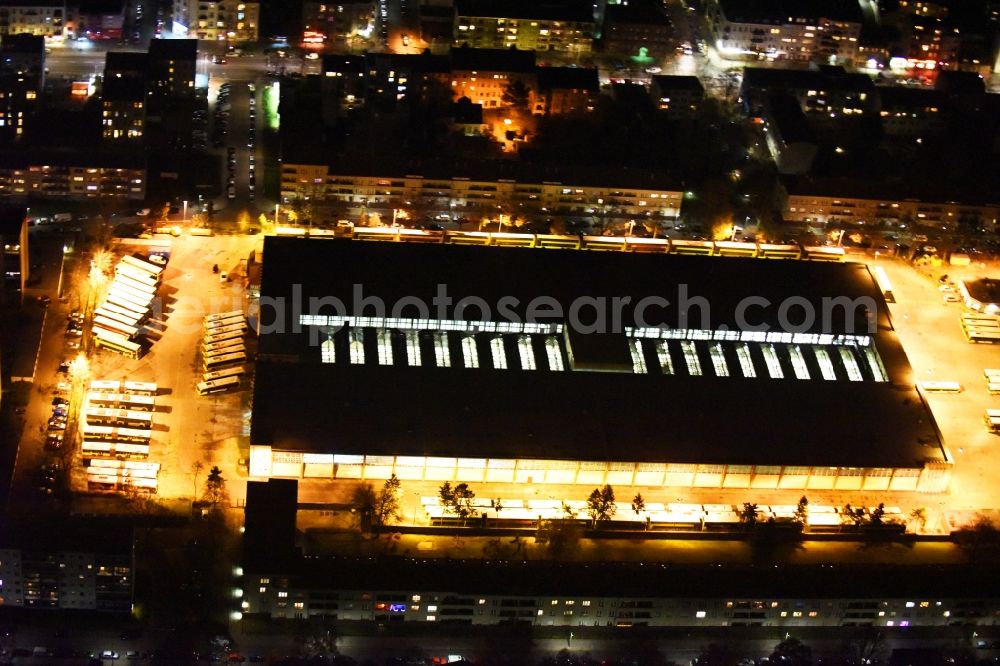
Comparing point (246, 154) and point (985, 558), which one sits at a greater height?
point (246, 154)

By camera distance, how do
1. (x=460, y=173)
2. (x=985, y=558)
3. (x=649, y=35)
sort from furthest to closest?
(x=649, y=35) < (x=460, y=173) < (x=985, y=558)

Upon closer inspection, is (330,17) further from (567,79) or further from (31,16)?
(31,16)

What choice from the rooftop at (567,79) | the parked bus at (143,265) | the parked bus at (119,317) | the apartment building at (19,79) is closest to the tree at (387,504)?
the parked bus at (119,317)

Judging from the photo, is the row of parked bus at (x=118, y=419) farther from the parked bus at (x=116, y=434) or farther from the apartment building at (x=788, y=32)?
the apartment building at (x=788, y=32)

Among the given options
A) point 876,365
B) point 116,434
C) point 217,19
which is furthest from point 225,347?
point 217,19

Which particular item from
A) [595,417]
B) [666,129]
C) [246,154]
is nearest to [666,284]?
[595,417]

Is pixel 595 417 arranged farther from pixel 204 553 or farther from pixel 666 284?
pixel 204 553
